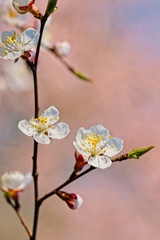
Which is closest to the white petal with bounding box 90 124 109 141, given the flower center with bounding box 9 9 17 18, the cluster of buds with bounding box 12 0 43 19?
the cluster of buds with bounding box 12 0 43 19

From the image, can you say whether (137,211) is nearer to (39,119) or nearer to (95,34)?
(95,34)

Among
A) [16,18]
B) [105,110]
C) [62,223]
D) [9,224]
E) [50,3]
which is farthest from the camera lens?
[105,110]

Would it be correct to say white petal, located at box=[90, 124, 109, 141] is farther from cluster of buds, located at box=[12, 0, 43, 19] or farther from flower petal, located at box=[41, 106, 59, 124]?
cluster of buds, located at box=[12, 0, 43, 19]

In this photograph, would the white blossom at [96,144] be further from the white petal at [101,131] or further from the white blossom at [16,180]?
the white blossom at [16,180]

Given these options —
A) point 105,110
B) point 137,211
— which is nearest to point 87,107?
point 105,110

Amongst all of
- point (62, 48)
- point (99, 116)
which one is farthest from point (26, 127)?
point (99, 116)

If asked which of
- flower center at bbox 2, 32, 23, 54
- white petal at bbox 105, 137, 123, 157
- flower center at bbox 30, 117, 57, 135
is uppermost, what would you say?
flower center at bbox 2, 32, 23, 54

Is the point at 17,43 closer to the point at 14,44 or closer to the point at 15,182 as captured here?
the point at 14,44
